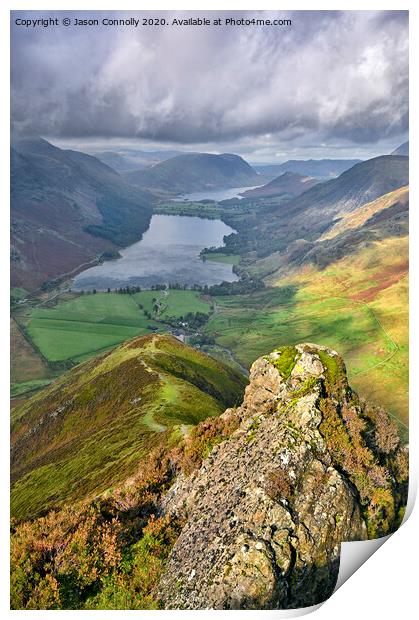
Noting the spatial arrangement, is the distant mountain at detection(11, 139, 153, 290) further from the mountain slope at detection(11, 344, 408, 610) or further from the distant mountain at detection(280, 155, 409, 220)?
the distant mountain at detection(280, 155, 409, 220)

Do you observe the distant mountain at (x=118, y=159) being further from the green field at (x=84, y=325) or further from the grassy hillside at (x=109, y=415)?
the grassy hillside at (x=109, y=415)

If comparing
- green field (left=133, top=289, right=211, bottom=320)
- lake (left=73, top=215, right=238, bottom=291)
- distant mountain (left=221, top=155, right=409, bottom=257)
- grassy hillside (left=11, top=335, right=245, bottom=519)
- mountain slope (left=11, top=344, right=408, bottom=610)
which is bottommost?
grassy hillside (left=11, top=335, right=245, bottom=519)

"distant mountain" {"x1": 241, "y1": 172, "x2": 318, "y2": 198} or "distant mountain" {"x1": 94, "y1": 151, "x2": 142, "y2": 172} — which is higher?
"distant mountain" {"x1": 241, "y1": 172, "x2": 318, "y2": 198}

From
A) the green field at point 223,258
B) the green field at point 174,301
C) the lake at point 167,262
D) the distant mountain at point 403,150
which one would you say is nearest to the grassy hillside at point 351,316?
the green field at point 174,301

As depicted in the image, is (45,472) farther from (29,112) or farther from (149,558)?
(29,112)

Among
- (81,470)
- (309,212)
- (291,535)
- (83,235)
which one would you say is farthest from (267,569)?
(309,212)

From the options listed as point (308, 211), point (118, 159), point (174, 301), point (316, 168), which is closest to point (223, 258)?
point (174, 301)

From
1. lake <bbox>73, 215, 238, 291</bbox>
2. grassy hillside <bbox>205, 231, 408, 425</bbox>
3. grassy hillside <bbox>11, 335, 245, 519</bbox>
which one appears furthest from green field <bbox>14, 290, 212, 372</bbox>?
grassy hillside <bbox>205, 231, 408, 425</bbox>
